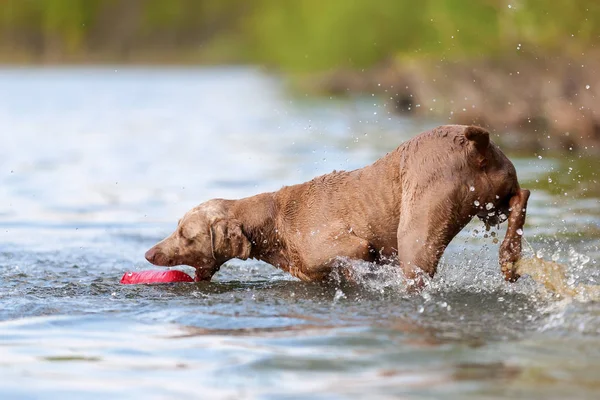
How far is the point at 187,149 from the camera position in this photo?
84.3 ft

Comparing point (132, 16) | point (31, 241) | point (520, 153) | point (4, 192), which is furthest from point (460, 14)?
point (132, 16)

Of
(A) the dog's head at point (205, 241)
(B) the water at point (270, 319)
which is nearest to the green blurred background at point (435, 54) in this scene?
(B) the water at point (270, 319)

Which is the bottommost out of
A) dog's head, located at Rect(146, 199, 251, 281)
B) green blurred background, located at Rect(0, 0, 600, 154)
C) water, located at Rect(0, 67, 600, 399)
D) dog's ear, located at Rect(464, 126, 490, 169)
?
water, located at Rect(0, 67, 600, 399)

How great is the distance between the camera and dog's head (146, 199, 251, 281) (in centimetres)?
884

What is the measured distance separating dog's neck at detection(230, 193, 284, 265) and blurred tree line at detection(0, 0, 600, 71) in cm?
1115

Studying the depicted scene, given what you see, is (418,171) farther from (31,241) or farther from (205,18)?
(205,18)

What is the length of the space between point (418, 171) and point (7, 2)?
149 metres

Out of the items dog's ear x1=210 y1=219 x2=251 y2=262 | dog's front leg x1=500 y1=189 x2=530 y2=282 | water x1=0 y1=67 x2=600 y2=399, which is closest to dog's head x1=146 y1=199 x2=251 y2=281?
dog's ear x1=210 y1=219 x2=251 y2=262

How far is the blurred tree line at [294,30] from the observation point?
2950 centimetres

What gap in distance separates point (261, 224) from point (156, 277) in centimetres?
119

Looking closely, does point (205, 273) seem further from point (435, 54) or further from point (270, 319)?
point (435, 54)

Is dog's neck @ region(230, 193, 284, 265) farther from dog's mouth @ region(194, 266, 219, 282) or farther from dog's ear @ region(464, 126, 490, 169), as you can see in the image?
dog's ear @ region(464, 126, 490, 169)

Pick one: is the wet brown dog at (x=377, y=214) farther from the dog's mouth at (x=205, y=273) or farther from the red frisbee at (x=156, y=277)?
the red frisbee at (x=156, y=277)

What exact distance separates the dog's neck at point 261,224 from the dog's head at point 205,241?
69 mm
